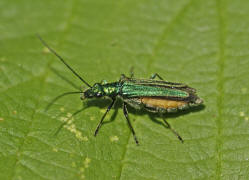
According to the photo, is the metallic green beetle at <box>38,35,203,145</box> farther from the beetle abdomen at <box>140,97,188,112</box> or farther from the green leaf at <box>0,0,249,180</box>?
the green leaf at <box>0,0,249,180</box>

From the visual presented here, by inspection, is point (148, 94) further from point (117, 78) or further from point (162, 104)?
point (117, 78)

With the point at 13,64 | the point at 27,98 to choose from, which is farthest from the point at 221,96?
the point at 13,64

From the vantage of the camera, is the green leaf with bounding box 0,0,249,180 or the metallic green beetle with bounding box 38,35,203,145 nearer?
the green leaf with bounding box 0,0,249,180

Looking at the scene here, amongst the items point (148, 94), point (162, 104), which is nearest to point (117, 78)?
point (148, 94)

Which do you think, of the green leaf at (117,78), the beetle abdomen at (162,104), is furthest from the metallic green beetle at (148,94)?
the green leaf at (117,78)

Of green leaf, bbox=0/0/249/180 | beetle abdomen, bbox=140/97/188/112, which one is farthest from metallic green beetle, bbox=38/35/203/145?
green leaf, bbox=0/0/249/180

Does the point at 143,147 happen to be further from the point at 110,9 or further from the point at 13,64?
the point at 110,9
